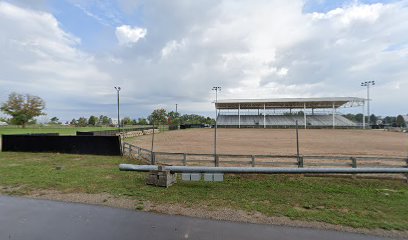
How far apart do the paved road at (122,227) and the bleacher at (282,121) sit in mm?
69524

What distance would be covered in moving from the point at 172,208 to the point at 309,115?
79627mm

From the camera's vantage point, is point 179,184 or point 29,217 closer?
point 29,217

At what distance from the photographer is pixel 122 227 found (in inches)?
190

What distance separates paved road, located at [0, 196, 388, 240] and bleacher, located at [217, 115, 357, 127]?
6952 centimetres

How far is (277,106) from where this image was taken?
75.4m

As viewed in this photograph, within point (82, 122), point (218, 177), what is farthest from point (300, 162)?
point (82, 122)

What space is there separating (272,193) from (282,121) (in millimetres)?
71026

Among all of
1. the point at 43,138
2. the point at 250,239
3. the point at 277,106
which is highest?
the point at 277,106

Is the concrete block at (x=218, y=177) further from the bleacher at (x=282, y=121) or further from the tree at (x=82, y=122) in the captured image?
the tree at (x=82, y=122)

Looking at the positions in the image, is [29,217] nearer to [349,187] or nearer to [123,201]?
[123,201]

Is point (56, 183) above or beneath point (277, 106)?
beneath

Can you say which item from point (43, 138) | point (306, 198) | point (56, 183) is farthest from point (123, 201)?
point (43, 138)

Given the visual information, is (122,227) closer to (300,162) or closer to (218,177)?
(218,177)

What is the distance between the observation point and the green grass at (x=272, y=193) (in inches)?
219
